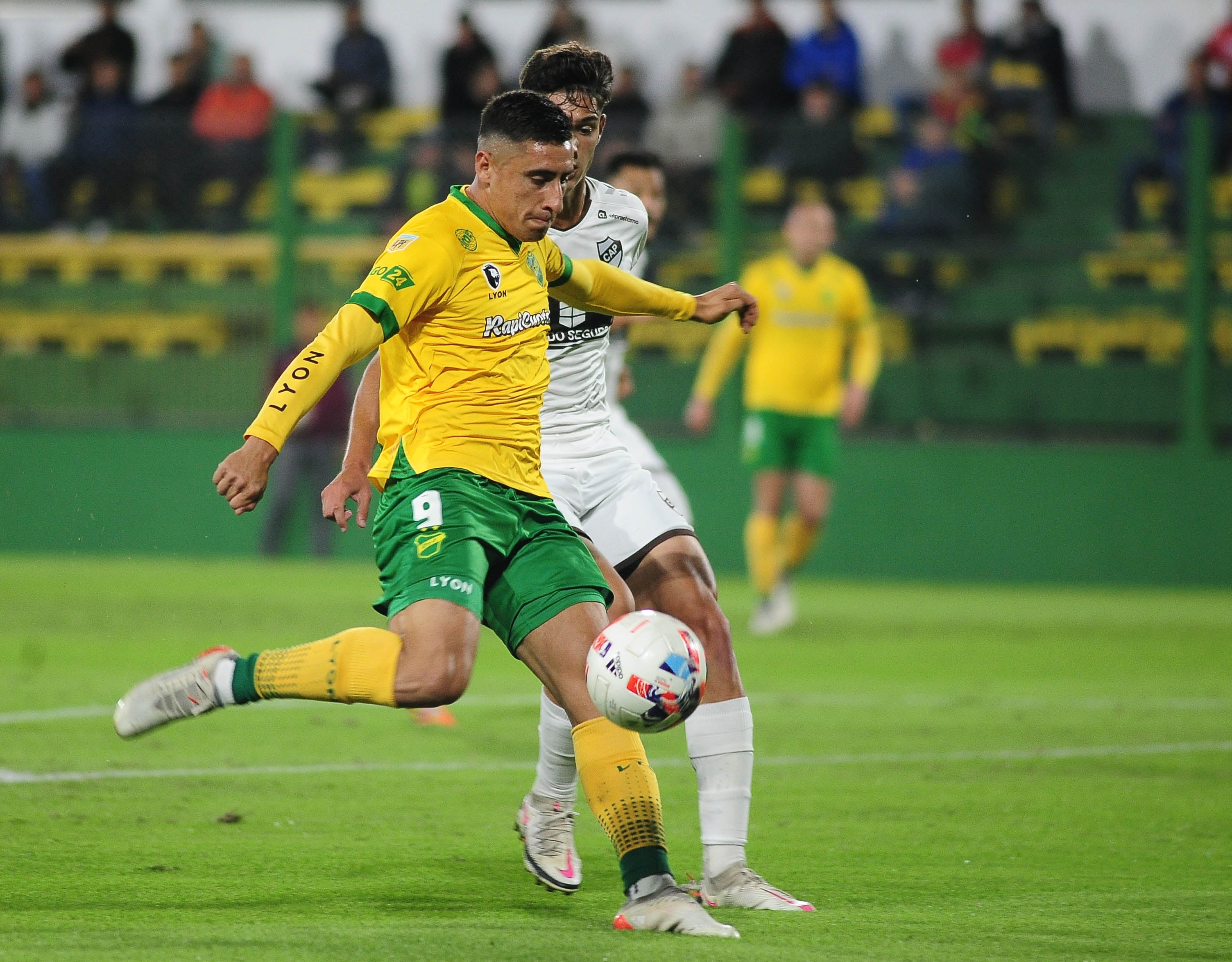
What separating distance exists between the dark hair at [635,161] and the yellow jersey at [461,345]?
178cm

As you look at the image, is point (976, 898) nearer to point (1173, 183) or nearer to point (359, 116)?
point (1173, 183)

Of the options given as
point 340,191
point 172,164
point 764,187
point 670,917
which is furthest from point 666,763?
point 172,164

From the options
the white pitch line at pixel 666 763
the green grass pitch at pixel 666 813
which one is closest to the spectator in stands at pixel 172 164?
the green grass pitch at pixel 666 813

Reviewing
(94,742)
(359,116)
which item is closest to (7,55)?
(359,116)

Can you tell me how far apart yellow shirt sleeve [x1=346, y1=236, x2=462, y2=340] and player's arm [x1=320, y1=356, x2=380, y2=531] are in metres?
0.43

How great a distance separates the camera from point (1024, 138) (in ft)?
50.9

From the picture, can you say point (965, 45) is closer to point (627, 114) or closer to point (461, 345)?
point (627, 114)

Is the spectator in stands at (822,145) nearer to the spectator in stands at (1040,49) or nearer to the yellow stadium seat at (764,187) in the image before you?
the yellow stadium seat at (764,187)

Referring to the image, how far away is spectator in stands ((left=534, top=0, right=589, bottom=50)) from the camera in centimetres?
1659

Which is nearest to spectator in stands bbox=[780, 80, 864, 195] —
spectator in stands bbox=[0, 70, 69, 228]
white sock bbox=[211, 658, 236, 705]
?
spectator in stands bbox=[0, 70, 69, 228]

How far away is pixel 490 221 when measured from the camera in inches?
180

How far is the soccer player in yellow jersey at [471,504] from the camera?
13.9 feet

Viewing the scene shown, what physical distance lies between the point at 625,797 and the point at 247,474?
1.21 m

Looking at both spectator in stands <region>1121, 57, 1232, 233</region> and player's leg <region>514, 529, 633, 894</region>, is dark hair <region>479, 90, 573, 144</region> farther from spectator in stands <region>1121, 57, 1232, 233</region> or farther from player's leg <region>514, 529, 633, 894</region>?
spectator in stands <region>1121, 57, 1232, 233</region>
